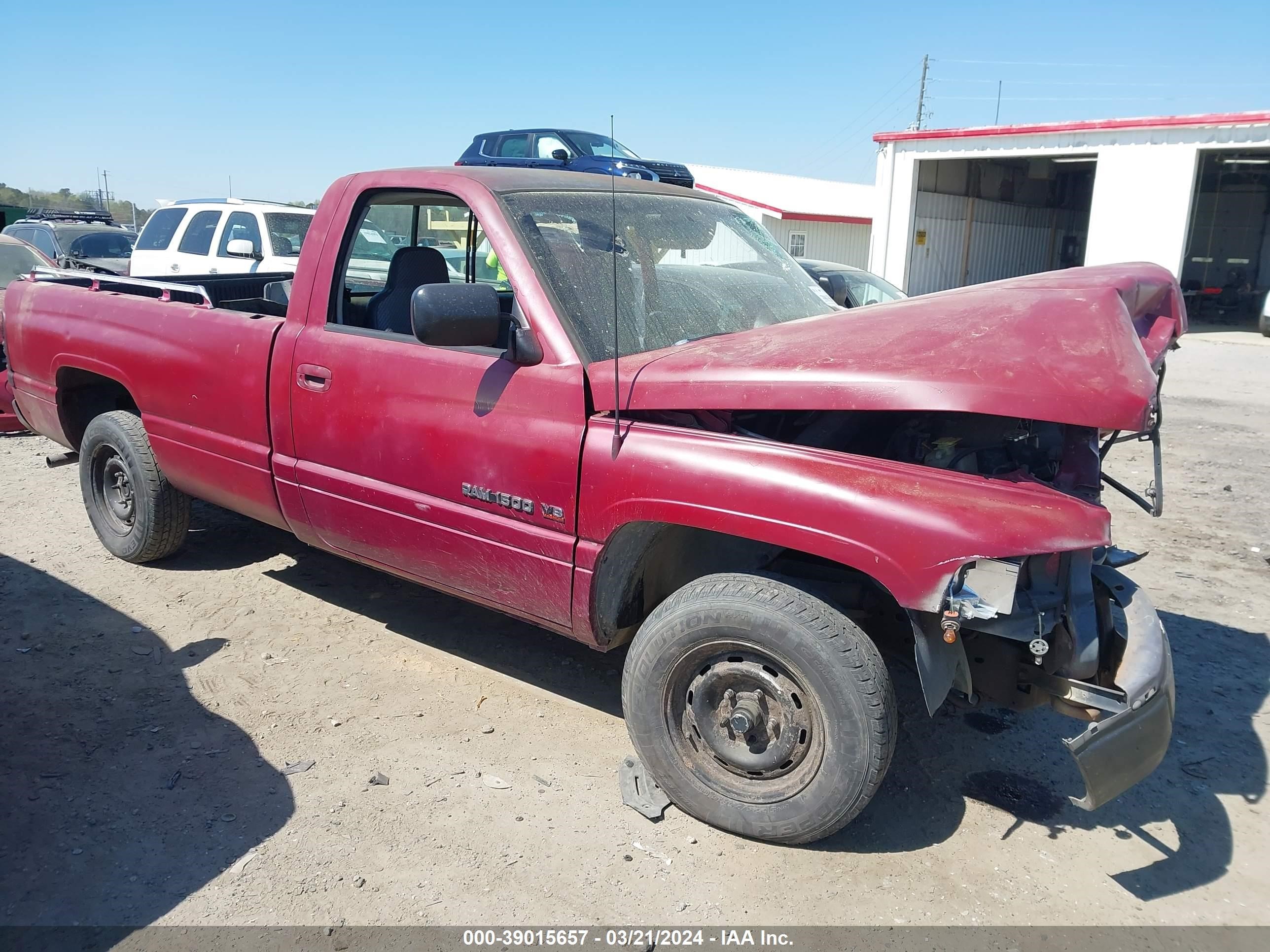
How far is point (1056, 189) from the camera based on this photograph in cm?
3100

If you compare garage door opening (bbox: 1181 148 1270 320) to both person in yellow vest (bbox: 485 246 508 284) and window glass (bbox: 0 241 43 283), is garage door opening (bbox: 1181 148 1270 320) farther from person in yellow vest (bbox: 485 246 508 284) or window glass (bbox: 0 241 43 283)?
person in yellow vest (bbox: 485 246 508 284)

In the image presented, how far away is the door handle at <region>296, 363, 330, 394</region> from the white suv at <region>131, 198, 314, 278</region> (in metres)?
6.97

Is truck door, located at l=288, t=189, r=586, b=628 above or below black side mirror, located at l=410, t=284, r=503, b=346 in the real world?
below

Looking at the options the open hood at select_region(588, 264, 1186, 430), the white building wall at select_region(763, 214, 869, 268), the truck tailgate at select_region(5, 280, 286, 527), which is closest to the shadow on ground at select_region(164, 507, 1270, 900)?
the truck tailgate at select_region(5, 280, 286, 527)

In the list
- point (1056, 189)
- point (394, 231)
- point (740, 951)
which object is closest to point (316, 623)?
point (394, 231)

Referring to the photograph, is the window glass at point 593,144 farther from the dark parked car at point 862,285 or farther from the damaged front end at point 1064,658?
the damaged front end at point 1064,658

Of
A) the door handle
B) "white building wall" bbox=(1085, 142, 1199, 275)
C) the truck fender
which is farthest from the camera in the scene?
"white building wall" bbox=(1085, 142, 1199, 275)

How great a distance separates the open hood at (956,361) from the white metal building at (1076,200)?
631 inches

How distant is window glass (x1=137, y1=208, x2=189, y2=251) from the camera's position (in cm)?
1172

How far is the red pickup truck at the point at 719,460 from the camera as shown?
2.50m

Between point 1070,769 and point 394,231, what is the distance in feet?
11.8

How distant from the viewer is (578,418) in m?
3.00

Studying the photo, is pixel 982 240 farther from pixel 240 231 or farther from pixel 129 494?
pixel 129 494

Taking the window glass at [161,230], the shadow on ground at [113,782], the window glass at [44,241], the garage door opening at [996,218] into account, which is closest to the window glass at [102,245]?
the window glass at [44,241]
